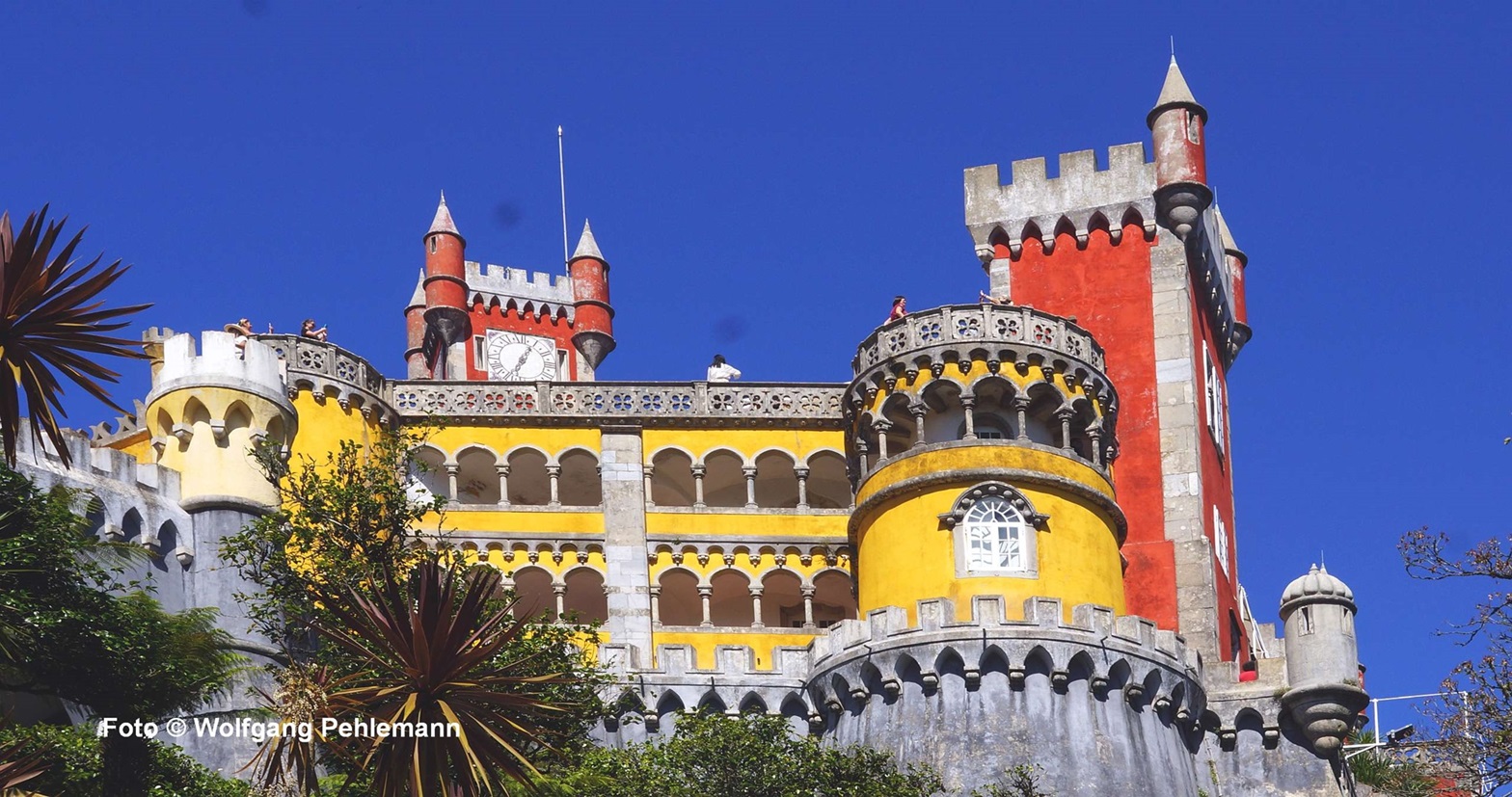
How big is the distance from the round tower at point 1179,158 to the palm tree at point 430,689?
103 feet

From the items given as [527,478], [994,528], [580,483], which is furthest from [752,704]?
[527,478]

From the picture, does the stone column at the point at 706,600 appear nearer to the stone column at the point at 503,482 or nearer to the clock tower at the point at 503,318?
the stone column at the point at 503,482

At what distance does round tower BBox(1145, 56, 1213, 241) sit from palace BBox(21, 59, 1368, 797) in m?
0.09

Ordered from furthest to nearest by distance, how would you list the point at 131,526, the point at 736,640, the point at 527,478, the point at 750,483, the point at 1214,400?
1. the point at 1214,400
2. the point at 527,478
3. the point at 750,483
4. the point at 736,640
5. the point at 131,526

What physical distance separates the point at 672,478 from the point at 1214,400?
13.0 m

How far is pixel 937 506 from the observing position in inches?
2334

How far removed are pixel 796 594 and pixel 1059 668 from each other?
39.8ft

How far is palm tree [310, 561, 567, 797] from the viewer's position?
37656 mm

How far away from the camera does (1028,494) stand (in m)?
59.2

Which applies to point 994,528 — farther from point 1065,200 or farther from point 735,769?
point 735,769

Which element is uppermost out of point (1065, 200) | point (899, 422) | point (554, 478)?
point (1065, 200)

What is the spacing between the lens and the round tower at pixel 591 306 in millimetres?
96688

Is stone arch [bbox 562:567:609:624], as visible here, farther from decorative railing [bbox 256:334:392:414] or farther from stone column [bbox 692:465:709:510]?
decorative railing [bbox 256:334:392:414]

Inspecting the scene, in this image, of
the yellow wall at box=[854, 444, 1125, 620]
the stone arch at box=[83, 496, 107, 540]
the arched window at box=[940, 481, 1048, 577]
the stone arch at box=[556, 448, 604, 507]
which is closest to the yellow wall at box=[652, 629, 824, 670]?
the stone arch at box=[556, 448, 604, 507]
